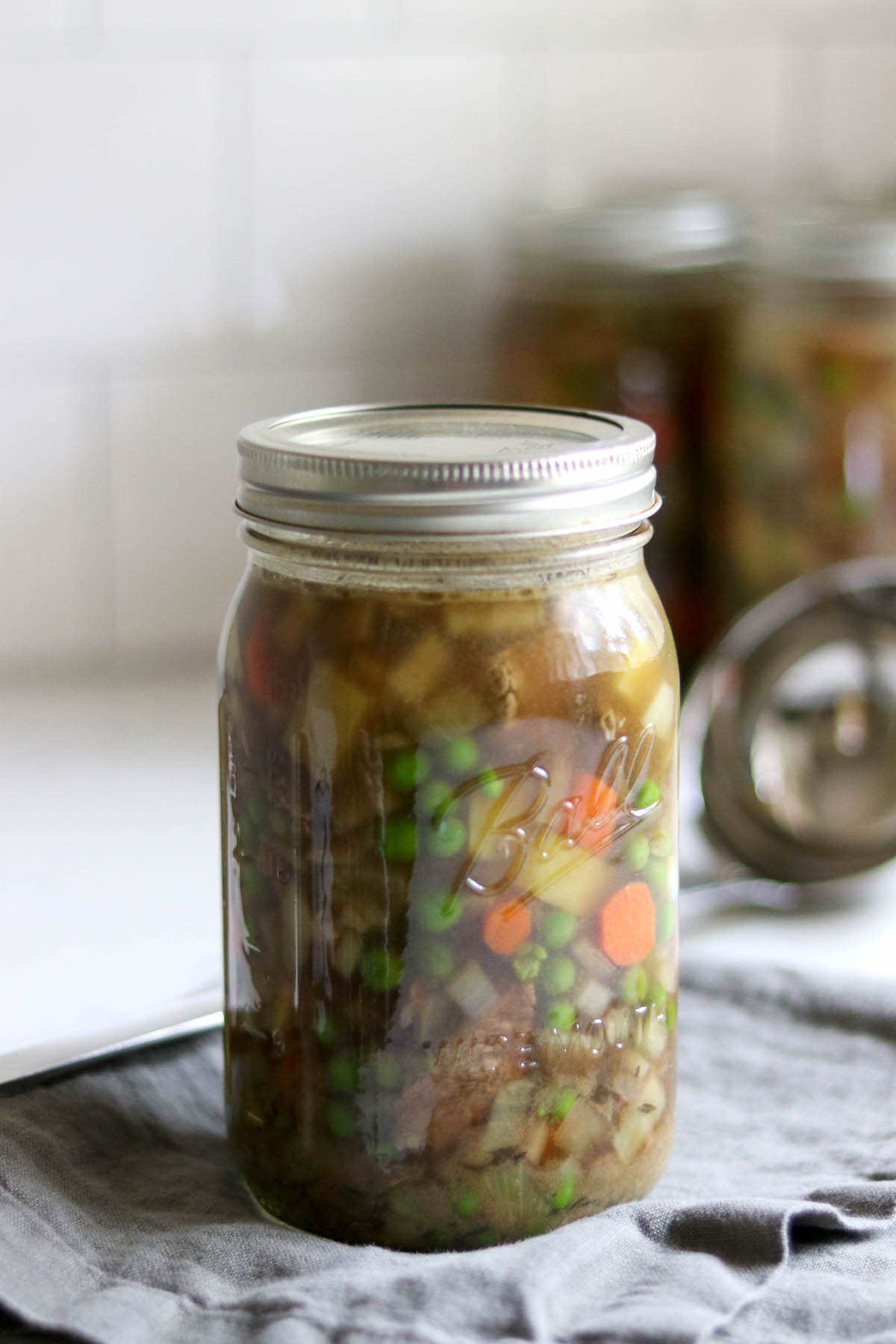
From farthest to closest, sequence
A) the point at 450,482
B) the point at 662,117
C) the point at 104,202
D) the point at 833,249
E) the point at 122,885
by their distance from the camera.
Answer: the point at 662,117
the point at 104,202
the point at 833,249
the point at 122,885
the point at 450,482

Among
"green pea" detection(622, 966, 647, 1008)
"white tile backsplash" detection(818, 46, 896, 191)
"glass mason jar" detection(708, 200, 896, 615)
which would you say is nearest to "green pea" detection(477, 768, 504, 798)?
"green pea" detection(622, 966, 647, 1008)

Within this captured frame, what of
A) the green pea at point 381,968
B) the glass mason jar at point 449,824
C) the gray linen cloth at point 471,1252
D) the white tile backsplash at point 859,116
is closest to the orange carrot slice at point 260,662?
the glass mason jar at point 449,824

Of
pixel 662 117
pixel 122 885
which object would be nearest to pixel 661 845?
pixel 122 885

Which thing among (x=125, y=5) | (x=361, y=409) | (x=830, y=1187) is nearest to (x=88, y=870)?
(x=361, y=409)

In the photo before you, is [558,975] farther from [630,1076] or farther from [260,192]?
[260,192]

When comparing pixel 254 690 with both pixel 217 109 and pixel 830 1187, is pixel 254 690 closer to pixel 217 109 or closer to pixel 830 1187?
pixel 830 1187

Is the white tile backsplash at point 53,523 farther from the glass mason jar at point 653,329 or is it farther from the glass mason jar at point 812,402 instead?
the glass mason jar at point 812,402
